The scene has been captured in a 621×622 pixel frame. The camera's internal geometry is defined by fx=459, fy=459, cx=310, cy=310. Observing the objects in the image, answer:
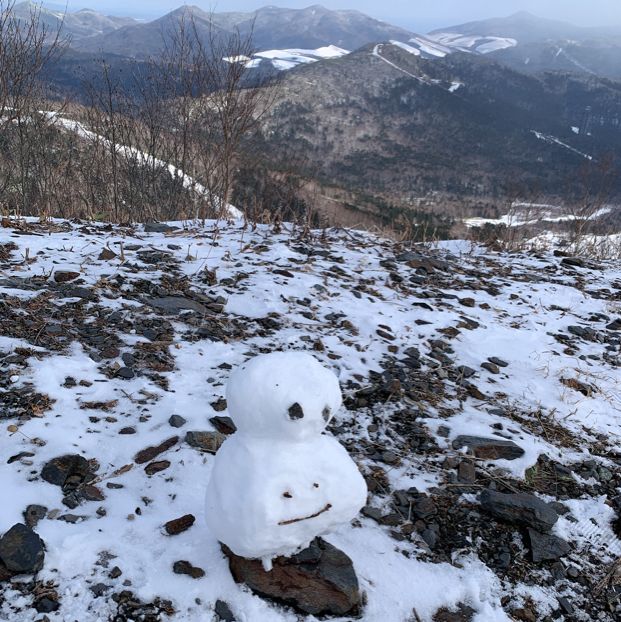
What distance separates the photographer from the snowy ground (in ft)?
6.47

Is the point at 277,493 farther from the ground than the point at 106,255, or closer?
farther from the ground

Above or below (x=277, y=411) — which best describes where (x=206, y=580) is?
below

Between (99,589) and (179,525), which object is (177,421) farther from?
(99,589)

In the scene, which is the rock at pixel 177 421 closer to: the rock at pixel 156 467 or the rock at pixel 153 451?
the rock at pixel 153 451

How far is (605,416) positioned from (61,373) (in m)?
3.97

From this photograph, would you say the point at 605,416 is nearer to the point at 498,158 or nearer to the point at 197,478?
the point at 197,478

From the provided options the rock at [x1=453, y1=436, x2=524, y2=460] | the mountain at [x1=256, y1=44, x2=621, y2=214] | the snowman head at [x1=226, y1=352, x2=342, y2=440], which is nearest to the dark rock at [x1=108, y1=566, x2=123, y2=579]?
the snowman head at [x1=226, y1=352, x2=342, y2=440]

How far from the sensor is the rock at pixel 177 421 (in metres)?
2.74

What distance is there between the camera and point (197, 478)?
7.89 ft

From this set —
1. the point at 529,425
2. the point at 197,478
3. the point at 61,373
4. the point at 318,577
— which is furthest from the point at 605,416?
the point at 61,373

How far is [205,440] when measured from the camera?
2.66m

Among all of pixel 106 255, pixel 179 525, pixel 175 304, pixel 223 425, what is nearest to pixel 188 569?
pixel 179 525

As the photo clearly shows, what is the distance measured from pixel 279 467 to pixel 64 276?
358cm

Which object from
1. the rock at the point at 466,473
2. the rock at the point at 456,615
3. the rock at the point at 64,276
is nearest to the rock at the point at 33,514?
the rock at the point at 456,615
